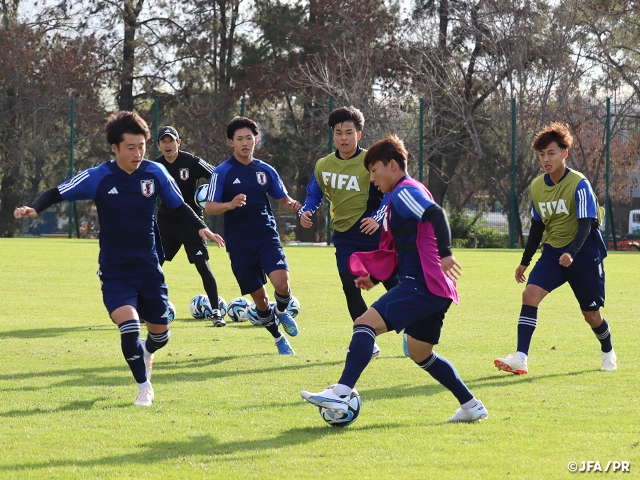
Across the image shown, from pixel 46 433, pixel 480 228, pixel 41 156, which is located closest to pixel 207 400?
pixel 46 433

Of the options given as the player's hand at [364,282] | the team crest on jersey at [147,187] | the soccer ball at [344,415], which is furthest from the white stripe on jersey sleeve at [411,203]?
the team crest on jersey at [147,187]

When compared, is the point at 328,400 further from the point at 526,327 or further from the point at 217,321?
the point at 217,321

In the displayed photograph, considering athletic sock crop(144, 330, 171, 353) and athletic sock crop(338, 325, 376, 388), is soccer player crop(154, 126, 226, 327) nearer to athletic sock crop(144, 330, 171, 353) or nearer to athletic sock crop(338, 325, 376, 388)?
athletic sock crop(144, 330, 171, 353)

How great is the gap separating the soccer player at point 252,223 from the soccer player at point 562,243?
2.17 metres

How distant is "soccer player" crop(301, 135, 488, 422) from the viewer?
5.10m

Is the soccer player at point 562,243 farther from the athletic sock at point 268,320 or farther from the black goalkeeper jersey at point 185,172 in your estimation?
the black goalkeeper jersey at point 185,172

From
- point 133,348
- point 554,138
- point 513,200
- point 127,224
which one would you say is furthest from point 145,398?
point 513,200

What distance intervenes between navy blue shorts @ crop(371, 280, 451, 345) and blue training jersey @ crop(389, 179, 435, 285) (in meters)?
0.08

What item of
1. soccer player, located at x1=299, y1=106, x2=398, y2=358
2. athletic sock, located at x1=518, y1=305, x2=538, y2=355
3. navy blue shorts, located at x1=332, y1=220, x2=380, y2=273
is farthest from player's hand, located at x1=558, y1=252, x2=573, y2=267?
navy blue shorts, located at x1=332, y1=220, x2=380, y2=273

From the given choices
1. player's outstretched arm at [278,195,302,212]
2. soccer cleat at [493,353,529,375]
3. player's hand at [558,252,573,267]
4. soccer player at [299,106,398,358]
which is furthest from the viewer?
player's outstretched arm at [278,195,302,212]

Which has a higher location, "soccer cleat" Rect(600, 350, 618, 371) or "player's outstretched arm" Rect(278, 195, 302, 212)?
"player's outstretched arm" Rect(278, 195, 302, 212)

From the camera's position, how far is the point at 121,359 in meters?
7.73

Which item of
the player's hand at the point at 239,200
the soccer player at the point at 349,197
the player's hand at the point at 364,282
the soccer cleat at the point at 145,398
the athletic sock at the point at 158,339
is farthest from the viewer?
the soccer player at the point at 349,197

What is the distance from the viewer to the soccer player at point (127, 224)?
19.6 ft
